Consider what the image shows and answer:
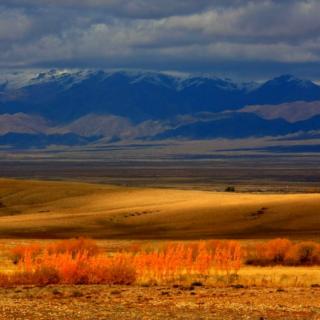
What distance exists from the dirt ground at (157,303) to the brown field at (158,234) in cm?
3

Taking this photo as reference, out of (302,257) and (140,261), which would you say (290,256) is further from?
(140,261)

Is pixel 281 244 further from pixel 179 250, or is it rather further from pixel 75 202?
pixel 75 202

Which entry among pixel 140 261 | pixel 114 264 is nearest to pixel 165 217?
pixel 140 261

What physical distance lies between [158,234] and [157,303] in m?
32.6

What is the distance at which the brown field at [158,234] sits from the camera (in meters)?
23.8

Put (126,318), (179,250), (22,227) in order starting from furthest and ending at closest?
(22,227), (179,250), (126,318)

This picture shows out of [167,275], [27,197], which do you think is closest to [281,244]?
[167,275]

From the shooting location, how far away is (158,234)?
5753 centimetres

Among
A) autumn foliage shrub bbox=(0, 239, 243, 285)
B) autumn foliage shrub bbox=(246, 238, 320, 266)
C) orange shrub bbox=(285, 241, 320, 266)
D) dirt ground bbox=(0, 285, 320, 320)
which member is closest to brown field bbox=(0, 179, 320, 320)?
dirt ground bbox=(0, 285, 320, 320)

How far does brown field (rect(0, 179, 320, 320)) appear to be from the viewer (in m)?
23.8

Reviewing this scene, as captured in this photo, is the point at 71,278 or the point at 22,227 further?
the point at 22,227

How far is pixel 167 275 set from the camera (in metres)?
31.5

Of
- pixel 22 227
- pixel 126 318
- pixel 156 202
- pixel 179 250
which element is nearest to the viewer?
pixel 126 318

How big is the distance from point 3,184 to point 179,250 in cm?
6241
